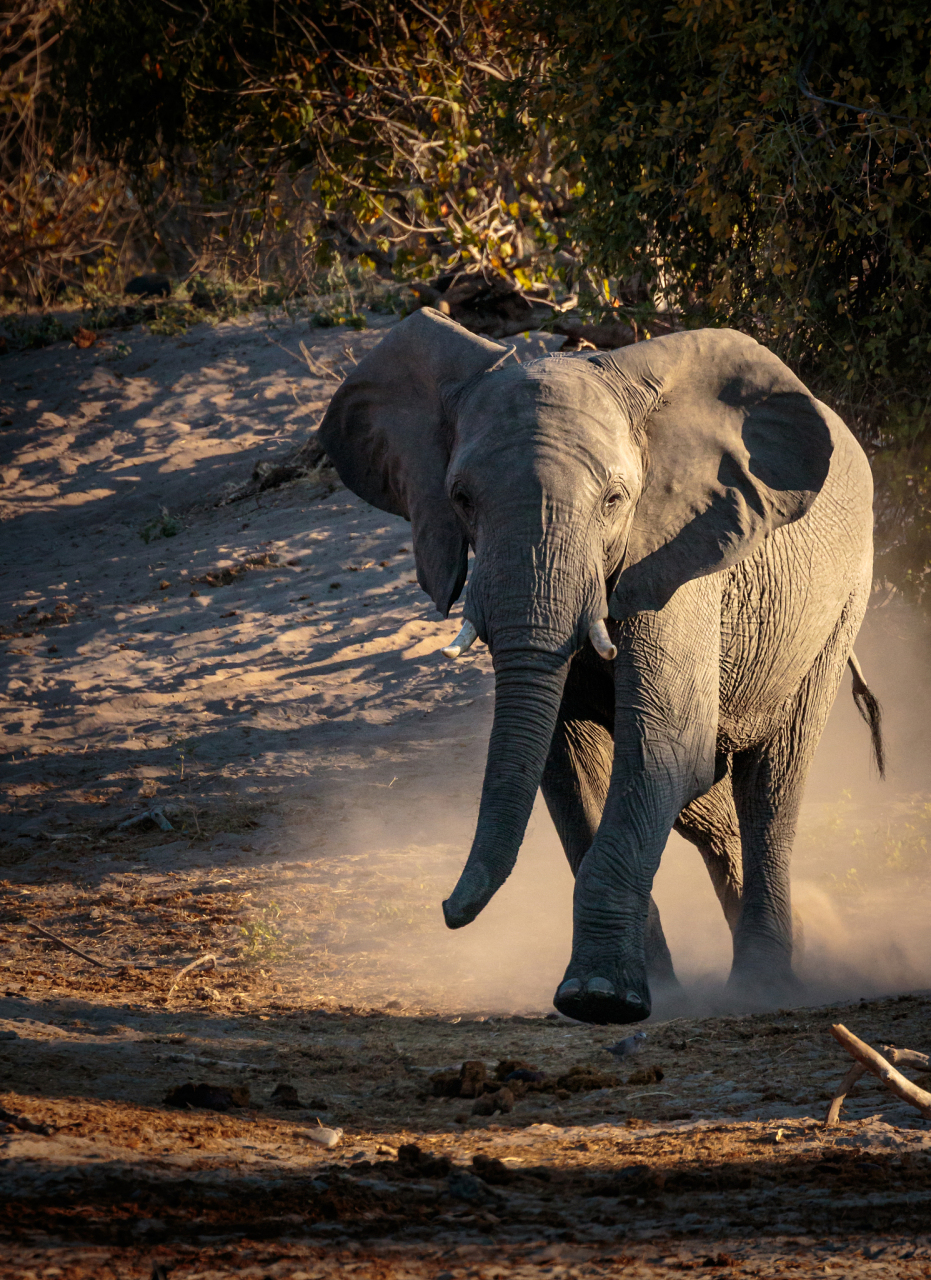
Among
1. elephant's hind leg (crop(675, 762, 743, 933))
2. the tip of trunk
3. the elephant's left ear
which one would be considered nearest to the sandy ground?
elephant's hind leg (crop(675, 762, 743, 933))

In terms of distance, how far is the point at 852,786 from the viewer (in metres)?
8.63

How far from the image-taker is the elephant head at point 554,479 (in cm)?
410

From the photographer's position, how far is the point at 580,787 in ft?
17.2

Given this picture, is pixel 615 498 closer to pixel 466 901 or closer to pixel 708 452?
pixel 708 452

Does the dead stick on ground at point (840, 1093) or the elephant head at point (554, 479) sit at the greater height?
the elephant head at point (554, 479)

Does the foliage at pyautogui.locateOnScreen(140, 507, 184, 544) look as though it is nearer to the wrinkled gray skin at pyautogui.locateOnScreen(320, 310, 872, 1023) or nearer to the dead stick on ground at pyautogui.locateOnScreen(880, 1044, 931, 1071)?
the wrinkled gray skin at pyautogui.locateOnScreen(320, 310, 872, 1023)

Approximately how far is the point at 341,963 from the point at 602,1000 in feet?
6.77

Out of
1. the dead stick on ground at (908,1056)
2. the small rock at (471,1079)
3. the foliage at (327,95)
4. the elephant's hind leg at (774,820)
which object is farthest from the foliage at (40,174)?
the dead stick on ground at (908,1056)

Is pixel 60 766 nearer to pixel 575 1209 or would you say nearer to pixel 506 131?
pixel 506 131

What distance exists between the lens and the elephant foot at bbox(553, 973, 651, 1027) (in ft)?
13.5

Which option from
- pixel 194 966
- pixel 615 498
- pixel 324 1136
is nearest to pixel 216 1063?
pixel 324 1136

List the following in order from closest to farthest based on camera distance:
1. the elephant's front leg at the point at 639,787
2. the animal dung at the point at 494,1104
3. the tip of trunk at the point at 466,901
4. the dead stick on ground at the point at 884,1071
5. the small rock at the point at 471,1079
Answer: the dead stick on ground at the point at 884,1071, the animal dung at the point at 494,1104, the small rock at the point at 471,1079, the tip of trunk at the point at 466,901, the elephant's front leg at the point at 639,787

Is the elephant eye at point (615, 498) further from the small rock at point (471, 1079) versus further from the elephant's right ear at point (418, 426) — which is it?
the small rock at point (471, 1079)

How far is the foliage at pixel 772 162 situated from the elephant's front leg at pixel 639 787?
3.30 metres
